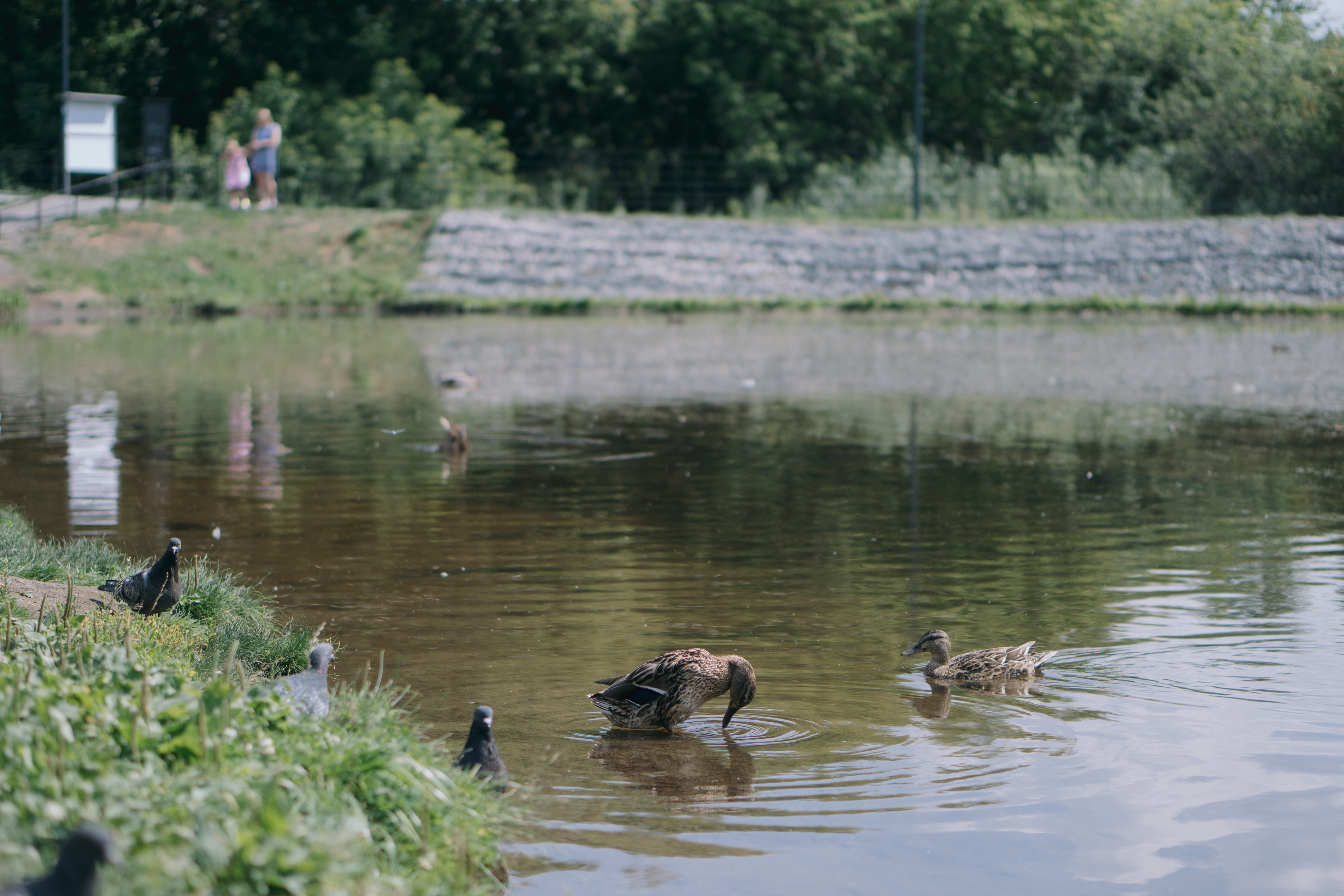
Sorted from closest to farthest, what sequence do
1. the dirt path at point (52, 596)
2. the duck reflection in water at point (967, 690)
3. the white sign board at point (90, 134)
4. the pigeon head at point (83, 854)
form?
the pigeon head at point (83, 854), the dirt path at point (52, 596), the duck reflection in water at point (967, 690), the white sign board at point (90, 134)

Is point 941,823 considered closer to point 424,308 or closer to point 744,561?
point 744,561

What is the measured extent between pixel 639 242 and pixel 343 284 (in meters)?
9.43

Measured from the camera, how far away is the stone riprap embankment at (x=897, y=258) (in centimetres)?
4191

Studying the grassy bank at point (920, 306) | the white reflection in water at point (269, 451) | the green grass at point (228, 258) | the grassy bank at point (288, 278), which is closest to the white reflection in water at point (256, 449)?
the white reflection in water at point (269, 451)

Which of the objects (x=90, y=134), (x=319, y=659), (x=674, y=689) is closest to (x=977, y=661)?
(x=674, y=689)

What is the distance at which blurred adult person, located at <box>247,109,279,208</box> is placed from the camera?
132 feet

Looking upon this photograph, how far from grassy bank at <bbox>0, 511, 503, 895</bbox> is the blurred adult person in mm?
35604

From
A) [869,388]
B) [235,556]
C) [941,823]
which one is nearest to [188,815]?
[941,823]

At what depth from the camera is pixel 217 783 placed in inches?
186

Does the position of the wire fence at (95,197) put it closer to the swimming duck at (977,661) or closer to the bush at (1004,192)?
the bush at (1004,192)

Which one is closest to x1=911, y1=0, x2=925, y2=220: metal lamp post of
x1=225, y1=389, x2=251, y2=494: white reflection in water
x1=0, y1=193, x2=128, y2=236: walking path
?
x1=0, y1=193, x2=128, y2=236: walking path

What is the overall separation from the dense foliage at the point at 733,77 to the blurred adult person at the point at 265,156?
25.7ft

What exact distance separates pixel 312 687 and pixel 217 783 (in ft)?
5.68

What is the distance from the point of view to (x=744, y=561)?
11539 mm
